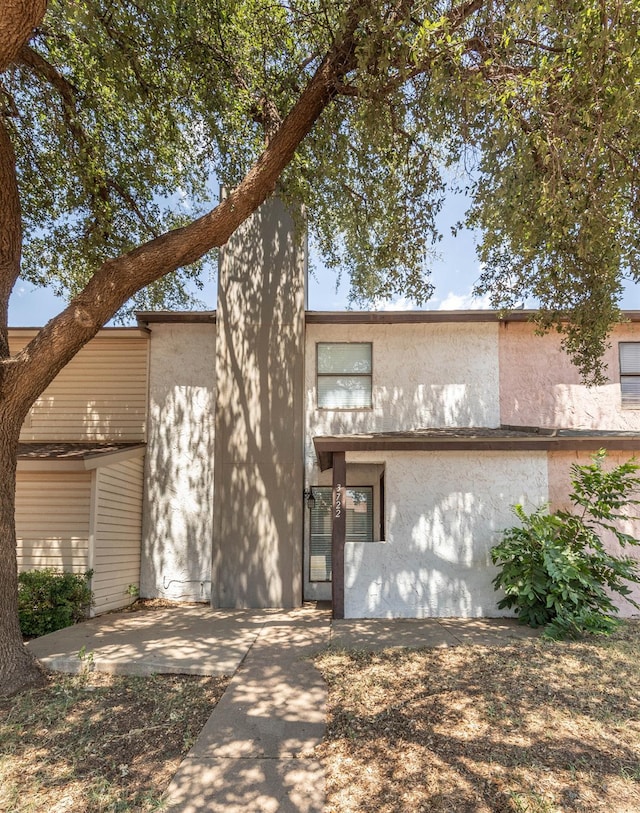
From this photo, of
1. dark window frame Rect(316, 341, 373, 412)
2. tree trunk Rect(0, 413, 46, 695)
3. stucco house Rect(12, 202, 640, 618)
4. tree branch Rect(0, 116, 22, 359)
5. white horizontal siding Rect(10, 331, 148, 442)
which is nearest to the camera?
tree trunk Rect(0, 413, 46, 695)

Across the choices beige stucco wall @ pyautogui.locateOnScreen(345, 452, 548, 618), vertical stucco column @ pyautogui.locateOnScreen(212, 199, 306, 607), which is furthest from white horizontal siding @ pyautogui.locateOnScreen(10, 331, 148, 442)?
beige stucco wall @ pyautogui.locateOnScreen(345, 452, 548, 618)

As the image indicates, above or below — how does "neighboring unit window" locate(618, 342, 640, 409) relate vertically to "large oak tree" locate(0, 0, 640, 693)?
below

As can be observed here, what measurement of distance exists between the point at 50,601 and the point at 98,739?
422cm

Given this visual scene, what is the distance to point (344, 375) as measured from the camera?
994 cm

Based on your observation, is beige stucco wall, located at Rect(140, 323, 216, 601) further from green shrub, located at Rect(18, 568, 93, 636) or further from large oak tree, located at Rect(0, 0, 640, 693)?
large oak tree, located at Rect(0, 0, 640, 693)

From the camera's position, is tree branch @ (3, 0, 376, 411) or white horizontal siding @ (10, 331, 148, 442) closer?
tree branch @ (3, 0, 376, 411)

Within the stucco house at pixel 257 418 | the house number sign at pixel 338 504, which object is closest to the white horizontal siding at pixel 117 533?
the stucco house at pixel 257 418

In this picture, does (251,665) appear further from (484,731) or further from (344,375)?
(344,375)

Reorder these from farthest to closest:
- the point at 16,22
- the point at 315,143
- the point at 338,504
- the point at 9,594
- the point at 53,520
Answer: the point at 53,520 < the point at 338,504 < the point at 315,143 < the point at 9,594 < the point at 16,22

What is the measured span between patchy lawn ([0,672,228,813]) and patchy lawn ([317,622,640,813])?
1.21 metres

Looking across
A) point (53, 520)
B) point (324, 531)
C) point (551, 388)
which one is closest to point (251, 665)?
point (324, 531)

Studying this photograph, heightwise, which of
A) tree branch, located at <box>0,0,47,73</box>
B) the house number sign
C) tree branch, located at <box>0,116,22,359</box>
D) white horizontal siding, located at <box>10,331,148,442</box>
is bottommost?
A: the house number sign

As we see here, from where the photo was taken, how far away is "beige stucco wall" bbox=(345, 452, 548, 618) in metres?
7.49

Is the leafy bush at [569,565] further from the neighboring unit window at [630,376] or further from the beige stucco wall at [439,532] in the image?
the neighboring unit window at [630,376]
